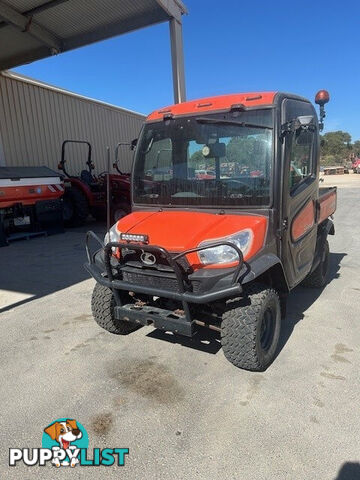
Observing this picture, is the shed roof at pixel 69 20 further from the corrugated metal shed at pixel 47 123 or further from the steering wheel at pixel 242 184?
the steering wheel at pixel 242 184

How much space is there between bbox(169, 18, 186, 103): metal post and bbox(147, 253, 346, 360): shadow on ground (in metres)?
5.39

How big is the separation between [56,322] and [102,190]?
683 centimetres

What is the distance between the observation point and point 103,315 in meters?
3.47

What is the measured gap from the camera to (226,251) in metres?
2.78

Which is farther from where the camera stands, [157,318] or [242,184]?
[242,184]

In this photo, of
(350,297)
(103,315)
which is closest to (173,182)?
(103,315)

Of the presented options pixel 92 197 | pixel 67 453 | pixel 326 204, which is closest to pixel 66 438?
pixel 67 453

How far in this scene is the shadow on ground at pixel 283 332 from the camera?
134 inches

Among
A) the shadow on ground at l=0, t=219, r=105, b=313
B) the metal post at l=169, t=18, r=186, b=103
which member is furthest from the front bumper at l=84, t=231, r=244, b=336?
the metal post at l=169, t=18, r=186, b=103

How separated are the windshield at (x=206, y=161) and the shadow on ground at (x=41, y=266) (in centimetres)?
240

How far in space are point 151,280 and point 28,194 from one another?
6.73m

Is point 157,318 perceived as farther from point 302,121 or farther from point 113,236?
point 302,121

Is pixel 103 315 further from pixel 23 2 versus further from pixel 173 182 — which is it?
pixel 23 2

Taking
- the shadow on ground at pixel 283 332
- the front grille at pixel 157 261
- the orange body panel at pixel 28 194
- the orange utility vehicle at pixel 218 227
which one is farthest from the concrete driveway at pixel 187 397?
the orange body panel at pixel 28 194
